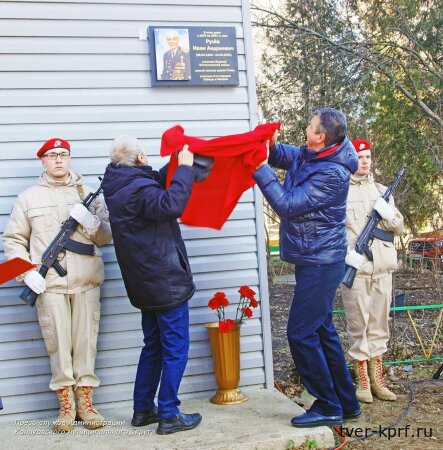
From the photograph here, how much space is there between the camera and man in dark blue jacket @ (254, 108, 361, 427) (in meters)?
4.07

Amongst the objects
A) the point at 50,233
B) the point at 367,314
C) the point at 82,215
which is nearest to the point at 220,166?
the point at 82,215

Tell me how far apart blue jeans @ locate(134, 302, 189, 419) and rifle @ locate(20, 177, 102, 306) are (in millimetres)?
663

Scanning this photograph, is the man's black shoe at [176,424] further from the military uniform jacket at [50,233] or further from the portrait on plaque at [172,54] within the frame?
the portrait on plaque at [172,54]

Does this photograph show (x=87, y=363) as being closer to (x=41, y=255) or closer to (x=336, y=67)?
(x=41, y=255)

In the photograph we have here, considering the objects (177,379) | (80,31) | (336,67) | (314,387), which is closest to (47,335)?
(177,379)

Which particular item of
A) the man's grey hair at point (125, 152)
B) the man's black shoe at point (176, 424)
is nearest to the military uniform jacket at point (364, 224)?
the man's black shoe at point (176, 424)

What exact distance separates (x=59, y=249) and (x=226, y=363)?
1.50 m

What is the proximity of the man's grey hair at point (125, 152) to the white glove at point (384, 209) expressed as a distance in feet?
6.41

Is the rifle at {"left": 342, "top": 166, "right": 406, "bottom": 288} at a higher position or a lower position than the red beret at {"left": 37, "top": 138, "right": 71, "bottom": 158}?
lower

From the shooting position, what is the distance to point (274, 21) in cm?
1141

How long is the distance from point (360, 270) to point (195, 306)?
1325 mm

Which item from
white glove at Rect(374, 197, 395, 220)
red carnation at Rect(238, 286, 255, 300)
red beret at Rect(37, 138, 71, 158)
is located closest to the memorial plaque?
red beret at Rect(37, 138, 71, 158)

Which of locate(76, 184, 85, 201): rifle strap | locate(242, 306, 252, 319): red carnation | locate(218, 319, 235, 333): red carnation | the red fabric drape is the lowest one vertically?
locate(218, 319, 235, 333): red carnation

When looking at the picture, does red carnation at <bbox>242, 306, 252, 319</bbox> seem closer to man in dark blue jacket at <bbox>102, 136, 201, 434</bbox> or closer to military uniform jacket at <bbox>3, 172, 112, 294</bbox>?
man in dark blue jacket at <bbox>102, 136, 201, 434</bbox>
